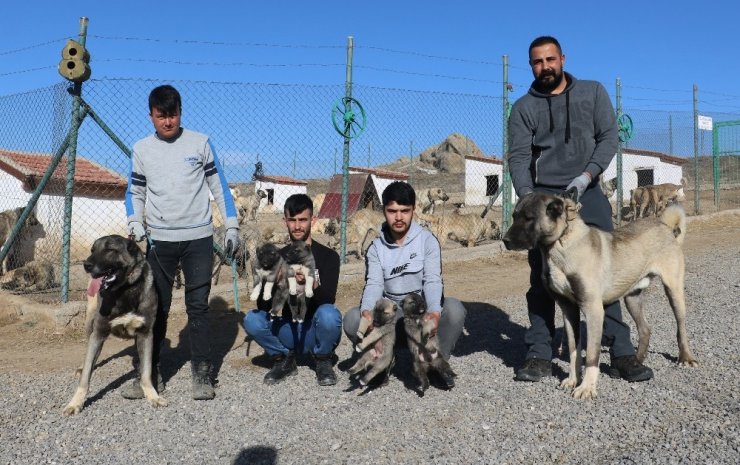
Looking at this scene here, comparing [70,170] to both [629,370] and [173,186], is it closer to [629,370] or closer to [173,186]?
[173,186]

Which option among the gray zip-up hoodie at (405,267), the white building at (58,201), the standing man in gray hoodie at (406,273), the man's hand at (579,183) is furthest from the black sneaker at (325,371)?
the white building at (58,201)

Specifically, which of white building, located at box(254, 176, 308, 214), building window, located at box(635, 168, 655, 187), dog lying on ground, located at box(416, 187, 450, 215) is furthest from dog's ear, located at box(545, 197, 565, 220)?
building window, located at box(635, 168, 655, 187)

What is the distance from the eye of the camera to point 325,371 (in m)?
4.61

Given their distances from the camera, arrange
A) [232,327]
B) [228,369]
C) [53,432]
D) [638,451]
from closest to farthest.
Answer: [638,451] → [53,432] → [228,369] → [232,327]

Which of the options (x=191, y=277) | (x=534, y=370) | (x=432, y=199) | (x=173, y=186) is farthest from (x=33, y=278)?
(x=432, y=199)

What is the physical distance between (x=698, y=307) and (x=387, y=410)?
4448 mm

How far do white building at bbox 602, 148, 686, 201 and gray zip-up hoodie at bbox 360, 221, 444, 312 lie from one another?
24.0 metres

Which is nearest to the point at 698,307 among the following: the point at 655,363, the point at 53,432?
the point at 655,363

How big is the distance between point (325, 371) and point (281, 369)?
360mm

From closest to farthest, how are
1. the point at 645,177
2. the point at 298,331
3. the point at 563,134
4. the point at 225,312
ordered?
the point at 563,134, the point at 298,331, the point at 225,312, the point at 645,177

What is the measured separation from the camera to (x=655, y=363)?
476cm

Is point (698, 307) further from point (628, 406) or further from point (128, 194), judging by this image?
point (128, 194)

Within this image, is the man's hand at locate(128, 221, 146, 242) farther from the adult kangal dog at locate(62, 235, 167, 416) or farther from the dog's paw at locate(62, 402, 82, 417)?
the dog's paw at locate(62, 402, 82, 417)

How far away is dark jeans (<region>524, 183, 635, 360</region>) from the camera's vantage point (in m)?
4.49
